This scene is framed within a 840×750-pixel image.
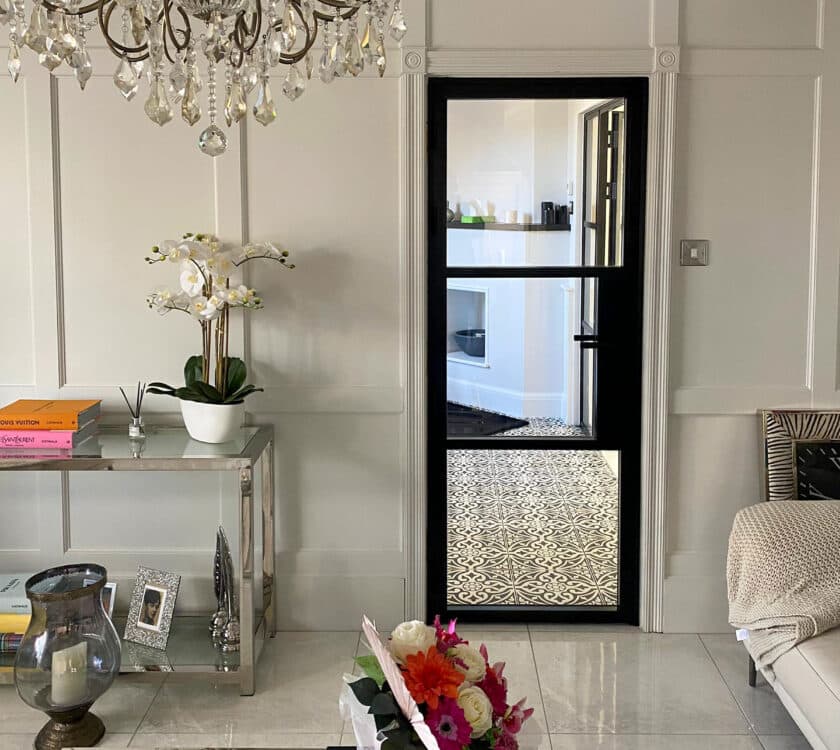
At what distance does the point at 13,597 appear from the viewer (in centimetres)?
350

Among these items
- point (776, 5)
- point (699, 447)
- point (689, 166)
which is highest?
point (776, 5)

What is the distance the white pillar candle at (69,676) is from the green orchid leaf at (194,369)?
0.95m

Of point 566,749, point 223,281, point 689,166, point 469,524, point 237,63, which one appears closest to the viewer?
point 237,63

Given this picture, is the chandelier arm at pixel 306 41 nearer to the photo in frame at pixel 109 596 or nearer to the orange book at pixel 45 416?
the orange book at pixel 45 416

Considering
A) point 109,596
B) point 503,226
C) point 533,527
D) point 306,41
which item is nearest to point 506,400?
point 533,527

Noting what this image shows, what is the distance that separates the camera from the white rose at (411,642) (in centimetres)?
188

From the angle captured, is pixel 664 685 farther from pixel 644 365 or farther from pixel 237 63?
pixel 237 63

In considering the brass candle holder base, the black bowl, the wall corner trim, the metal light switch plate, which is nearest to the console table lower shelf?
the brass candle holder base

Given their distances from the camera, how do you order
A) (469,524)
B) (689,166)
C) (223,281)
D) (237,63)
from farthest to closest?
(469,524) < (689,166) < (223,281) < (237,63)

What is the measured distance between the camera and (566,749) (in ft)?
9.84

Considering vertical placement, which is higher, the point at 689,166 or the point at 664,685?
the point at 689,166

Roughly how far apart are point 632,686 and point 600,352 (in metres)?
1.13

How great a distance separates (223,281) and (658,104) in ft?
5.11

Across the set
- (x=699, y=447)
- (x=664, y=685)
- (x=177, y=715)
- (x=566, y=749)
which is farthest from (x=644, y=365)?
(x=177, y=715)
